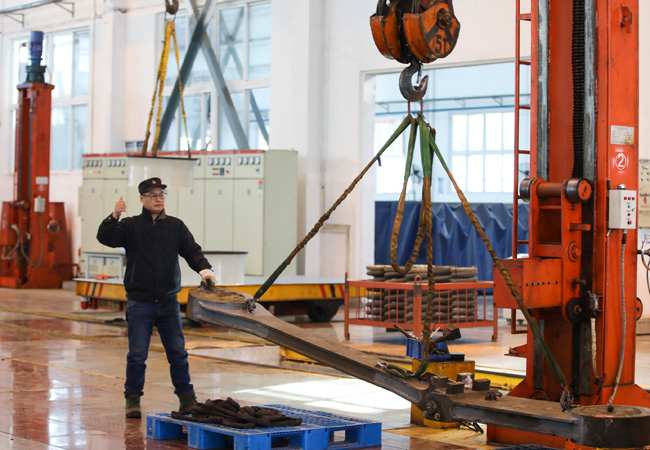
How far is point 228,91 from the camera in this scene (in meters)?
18.3

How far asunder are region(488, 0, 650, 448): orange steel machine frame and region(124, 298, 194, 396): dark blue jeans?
2.38 m

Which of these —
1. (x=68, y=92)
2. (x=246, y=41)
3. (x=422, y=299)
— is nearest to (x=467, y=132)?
(x=246, y=41)

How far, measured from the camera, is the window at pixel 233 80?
18.0m

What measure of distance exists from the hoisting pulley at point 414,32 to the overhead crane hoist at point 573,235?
5cm

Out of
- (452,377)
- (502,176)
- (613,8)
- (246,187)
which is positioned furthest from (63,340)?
(502,176)

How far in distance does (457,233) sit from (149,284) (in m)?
12.7

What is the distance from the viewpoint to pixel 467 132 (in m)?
24.5

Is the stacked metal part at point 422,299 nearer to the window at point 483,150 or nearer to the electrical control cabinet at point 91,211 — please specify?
the electrical control cabinet at point 91,211

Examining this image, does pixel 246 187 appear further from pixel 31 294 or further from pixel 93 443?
pixel 93 443

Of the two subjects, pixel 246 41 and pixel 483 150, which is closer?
pixel 246 41

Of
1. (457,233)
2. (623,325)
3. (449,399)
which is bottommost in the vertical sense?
(449,399)

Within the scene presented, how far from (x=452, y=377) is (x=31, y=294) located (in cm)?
1370

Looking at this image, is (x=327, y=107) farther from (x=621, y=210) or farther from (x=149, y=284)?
(x=621, y=210)

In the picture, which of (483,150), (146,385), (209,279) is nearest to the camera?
(209,279)
